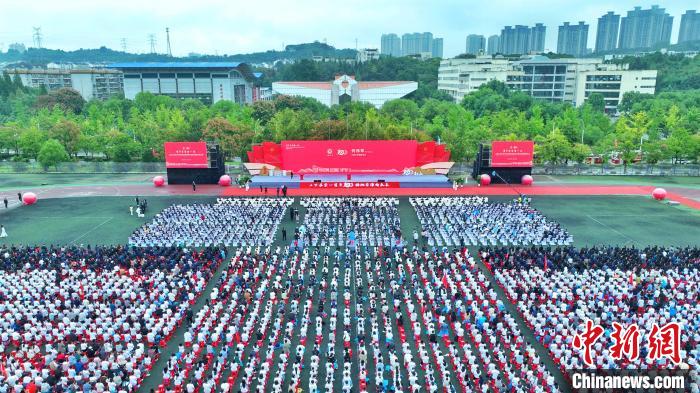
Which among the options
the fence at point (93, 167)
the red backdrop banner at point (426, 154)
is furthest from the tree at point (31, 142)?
the red backdrop banner at point (426, 154)

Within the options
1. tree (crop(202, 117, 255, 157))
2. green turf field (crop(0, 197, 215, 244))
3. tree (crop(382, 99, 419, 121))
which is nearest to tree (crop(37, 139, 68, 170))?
green turf field (crop(0, 197, 215, 244))

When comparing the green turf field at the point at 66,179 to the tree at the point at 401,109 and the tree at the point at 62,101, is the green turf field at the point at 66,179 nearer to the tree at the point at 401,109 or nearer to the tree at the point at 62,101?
the tree at the point at 62,101

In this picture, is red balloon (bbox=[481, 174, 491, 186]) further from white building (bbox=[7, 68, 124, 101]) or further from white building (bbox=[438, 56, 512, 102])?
white building (bbox=[7, 68, 124, 101])

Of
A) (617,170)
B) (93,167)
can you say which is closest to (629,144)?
(617,170)

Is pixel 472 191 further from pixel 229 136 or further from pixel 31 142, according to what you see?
pixel 31 142

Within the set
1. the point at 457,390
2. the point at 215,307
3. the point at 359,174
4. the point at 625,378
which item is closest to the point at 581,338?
the point at 625,378

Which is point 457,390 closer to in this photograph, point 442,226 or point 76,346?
point 76,346
